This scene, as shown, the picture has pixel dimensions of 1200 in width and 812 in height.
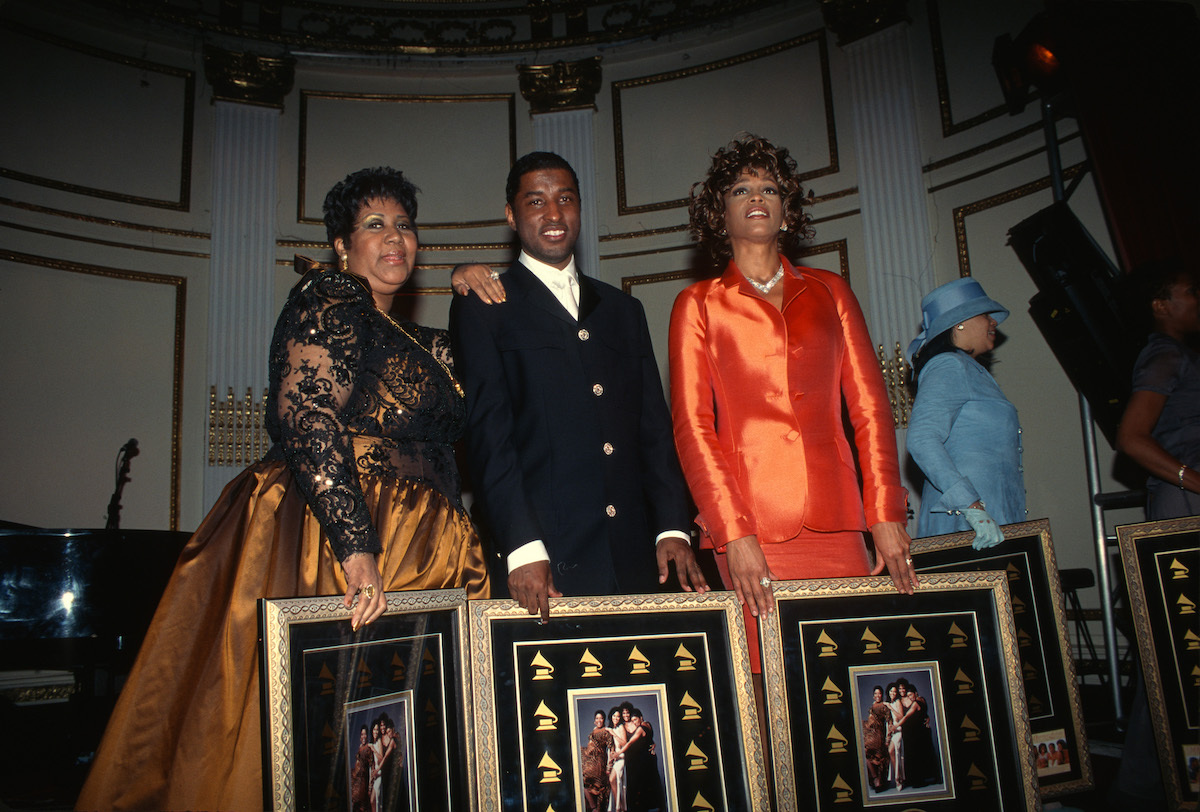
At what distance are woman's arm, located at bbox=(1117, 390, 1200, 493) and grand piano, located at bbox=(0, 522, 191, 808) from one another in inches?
153

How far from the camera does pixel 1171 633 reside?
219 cm

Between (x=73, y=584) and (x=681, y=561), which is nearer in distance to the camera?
(x=681, y=561)

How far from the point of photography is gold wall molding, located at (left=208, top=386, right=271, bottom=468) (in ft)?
18.8

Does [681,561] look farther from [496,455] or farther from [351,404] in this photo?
[351,404]

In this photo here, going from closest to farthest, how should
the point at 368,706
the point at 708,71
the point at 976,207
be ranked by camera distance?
the point at 368,706
the point at 976,207
the point at 708,71

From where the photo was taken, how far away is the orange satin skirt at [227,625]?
5.67 feet

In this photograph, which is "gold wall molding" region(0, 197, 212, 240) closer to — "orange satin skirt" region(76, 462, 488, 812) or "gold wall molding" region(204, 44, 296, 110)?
"gold wall molding" region(204, 44, 296, 110)

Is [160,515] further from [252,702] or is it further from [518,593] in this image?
[518,593]

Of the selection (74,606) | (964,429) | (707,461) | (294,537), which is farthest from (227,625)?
(964,429)

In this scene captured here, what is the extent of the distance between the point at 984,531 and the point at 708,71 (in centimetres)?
505

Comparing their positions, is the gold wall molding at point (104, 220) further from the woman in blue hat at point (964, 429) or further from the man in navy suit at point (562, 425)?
the woman in blue hat at point (964, 429)

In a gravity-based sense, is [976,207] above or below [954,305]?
above

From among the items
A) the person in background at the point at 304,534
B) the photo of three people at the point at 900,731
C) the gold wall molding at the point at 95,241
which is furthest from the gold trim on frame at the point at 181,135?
the photo of three people at the point at 900,731

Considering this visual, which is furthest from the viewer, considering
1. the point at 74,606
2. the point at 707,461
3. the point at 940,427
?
the point at 74,606
